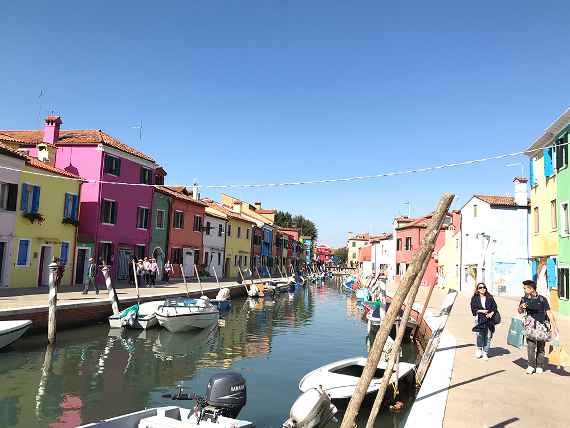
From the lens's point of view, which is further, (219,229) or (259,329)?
(219,229)

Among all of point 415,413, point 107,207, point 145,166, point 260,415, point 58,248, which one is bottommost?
point 260,415

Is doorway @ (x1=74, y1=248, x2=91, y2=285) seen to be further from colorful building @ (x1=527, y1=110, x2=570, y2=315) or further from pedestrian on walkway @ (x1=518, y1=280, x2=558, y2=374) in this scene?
pedestrian on walkway @ (x1=518, y1=280, x2=558, y2=374)

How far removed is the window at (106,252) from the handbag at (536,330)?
26.5 m

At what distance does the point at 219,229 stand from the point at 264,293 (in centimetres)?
980

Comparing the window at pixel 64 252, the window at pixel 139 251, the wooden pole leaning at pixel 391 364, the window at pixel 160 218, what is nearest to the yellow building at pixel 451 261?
the window at pixel 160 218

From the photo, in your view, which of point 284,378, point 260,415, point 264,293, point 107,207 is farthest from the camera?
point 264,293

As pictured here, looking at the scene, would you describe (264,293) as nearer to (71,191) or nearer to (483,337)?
(71,191)

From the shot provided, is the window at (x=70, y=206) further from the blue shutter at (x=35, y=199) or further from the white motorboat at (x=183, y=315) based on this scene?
the white motorboat at (x=183, y=315)

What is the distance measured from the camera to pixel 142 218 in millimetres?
35062

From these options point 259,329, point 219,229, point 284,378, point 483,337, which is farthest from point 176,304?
point 219,229

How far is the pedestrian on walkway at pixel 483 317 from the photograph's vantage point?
448 inches

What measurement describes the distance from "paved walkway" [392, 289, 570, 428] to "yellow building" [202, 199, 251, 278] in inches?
1565

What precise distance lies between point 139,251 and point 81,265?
19.3 ft

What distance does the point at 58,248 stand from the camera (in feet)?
89.0
